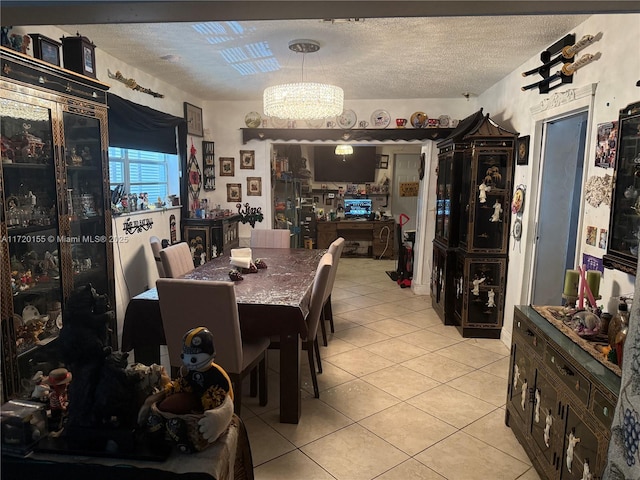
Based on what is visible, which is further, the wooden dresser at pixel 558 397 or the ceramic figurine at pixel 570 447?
the ceramic figurine at pixel 570 447

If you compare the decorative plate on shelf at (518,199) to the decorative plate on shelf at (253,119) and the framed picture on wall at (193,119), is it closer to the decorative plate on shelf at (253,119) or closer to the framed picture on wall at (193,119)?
the decorative plate on shelf at (253,119)

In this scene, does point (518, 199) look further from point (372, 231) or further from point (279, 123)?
point (372, 231)

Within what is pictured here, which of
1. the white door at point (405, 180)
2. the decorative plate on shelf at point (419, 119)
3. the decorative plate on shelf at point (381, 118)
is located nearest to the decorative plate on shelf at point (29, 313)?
the decorative plate on shelf at point (381, 118)

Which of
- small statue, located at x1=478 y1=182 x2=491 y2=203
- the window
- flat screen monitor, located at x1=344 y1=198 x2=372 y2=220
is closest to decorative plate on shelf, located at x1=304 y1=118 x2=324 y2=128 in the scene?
the window

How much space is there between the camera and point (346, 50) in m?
3.38

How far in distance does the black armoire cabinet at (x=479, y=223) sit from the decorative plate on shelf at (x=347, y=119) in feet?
4.76

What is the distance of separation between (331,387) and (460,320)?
174cm

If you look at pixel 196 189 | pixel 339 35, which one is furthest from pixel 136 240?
pixel 339 35

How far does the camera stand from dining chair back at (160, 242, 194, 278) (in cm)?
327

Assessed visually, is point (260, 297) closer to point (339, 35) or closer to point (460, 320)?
point (339, 35)

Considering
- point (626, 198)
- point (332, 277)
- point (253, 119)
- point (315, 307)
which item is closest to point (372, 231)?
point (253, 119)

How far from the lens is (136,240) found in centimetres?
410

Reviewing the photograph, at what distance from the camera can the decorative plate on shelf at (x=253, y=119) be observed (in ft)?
18.1

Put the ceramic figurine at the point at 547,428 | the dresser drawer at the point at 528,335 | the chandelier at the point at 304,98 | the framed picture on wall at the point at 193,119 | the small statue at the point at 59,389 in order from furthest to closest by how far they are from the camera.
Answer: the framed picture on wall at the point at 193,119 < the chandelier at the point at 304,98 < the dresser drawer at the point at 528,335 < the ceramic figurine at the point at 547,428 < the small statue at the point at 59,389
